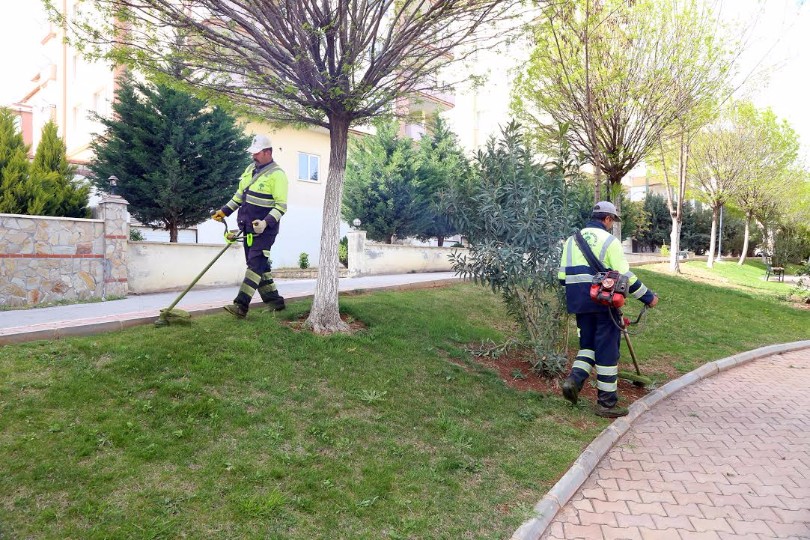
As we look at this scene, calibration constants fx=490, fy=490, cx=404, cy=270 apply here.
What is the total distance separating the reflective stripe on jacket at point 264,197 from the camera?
18.7 ft

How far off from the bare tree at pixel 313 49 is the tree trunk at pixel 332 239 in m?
0.01

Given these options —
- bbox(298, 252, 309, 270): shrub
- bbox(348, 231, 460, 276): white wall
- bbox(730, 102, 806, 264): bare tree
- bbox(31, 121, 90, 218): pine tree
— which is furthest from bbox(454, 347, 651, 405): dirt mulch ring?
bbox(730, 102, 806, 264): bare tree

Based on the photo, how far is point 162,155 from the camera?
10805mm

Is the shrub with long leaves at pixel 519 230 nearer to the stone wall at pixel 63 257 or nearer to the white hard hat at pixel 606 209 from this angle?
the white hard hat at pixel 606 209

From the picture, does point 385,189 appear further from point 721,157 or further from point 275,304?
point 721,157

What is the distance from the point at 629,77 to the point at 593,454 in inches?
368

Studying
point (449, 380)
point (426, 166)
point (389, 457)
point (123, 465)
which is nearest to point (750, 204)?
point (426, 166)

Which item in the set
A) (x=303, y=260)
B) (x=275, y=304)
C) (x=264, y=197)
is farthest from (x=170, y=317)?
(x=303, y=260)

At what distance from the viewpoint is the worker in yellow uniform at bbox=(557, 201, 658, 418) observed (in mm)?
4895

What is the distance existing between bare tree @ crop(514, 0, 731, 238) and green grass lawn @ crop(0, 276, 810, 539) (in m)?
7.16

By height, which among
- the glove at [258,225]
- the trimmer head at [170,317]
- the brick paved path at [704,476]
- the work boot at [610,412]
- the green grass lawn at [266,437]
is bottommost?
the brick paved path at [704,476]

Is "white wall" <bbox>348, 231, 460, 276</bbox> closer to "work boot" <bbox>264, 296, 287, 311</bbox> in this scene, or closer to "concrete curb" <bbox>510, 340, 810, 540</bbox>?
"concrete curb" <bbox>510, 340, 810, 540</bbox>

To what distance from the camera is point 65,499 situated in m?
2.63

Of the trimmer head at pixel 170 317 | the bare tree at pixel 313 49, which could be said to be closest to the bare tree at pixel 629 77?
the bare tree at pixel 313 49
